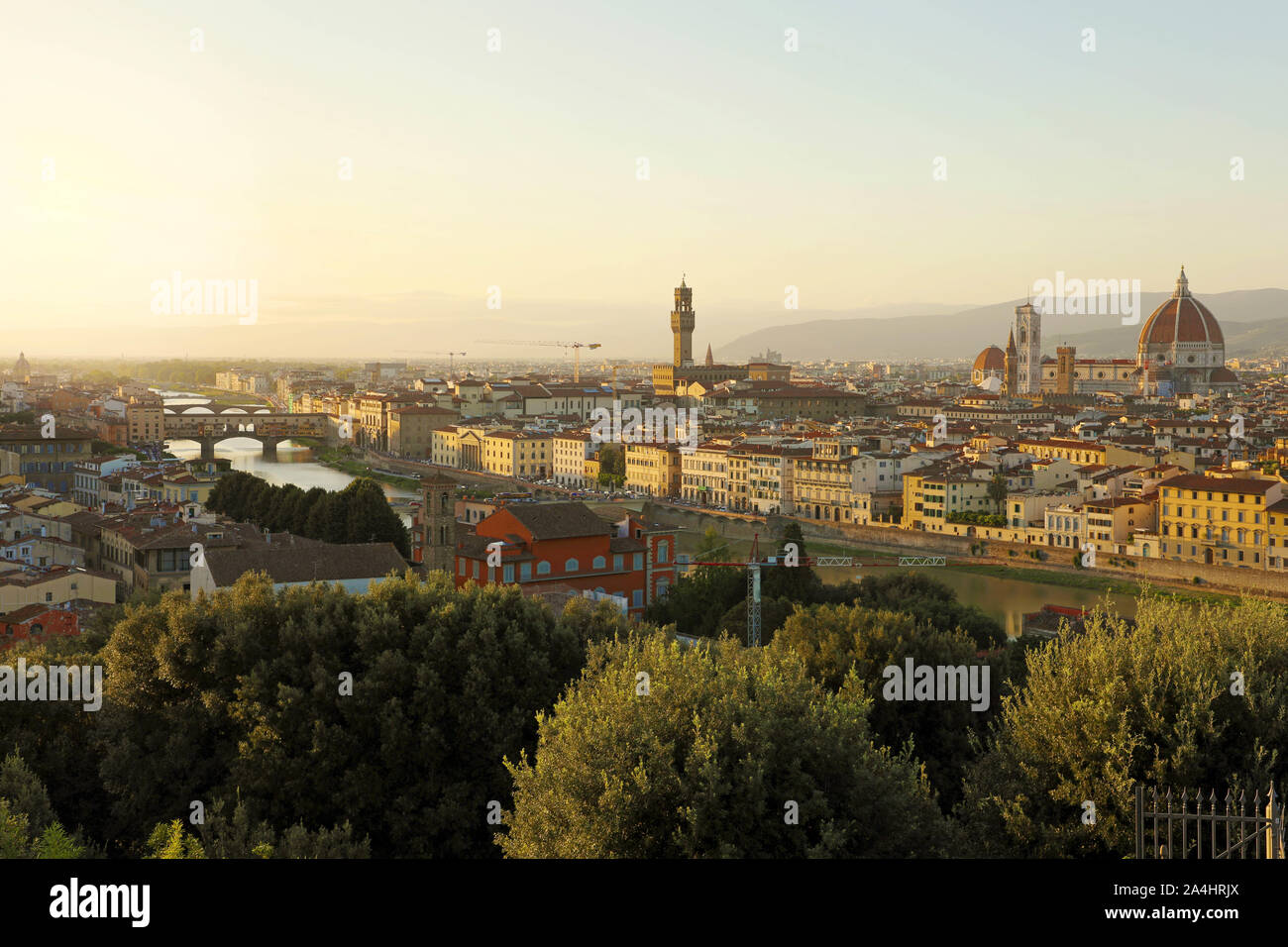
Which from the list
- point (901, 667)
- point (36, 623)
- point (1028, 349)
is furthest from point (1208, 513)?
point (1028, 349)

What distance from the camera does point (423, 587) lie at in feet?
18.6

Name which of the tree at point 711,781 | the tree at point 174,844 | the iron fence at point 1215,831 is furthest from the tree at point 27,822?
the iron fence at point 1215,831

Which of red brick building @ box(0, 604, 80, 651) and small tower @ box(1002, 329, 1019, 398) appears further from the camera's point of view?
small tower @ box(1002, 329, 1019, 398)

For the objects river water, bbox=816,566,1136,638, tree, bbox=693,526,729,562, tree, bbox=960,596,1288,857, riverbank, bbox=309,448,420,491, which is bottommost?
river water, bbox=816,566,1136,638

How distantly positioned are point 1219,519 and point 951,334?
133537 millimetres

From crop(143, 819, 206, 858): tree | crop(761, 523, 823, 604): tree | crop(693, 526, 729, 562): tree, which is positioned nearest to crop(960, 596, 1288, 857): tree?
crop(143, 819, 206, 858): tree

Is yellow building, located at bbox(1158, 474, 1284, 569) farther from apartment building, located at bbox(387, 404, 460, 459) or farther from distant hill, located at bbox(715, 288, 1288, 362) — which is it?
distant hill, located at bbox(715, 288, 1288, 362)

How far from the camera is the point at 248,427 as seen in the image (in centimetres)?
4106

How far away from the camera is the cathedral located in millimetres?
46406

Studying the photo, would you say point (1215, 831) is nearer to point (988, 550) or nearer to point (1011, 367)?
point (988, 550)

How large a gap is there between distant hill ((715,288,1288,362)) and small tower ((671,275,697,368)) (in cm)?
7273

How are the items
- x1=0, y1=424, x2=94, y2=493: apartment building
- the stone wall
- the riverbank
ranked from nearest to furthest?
the stone wall
x1=0, y1=424, x2=94, y2=493: apartment building
the riverbank

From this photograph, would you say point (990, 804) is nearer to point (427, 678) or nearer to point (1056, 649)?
point (1056, 649)
